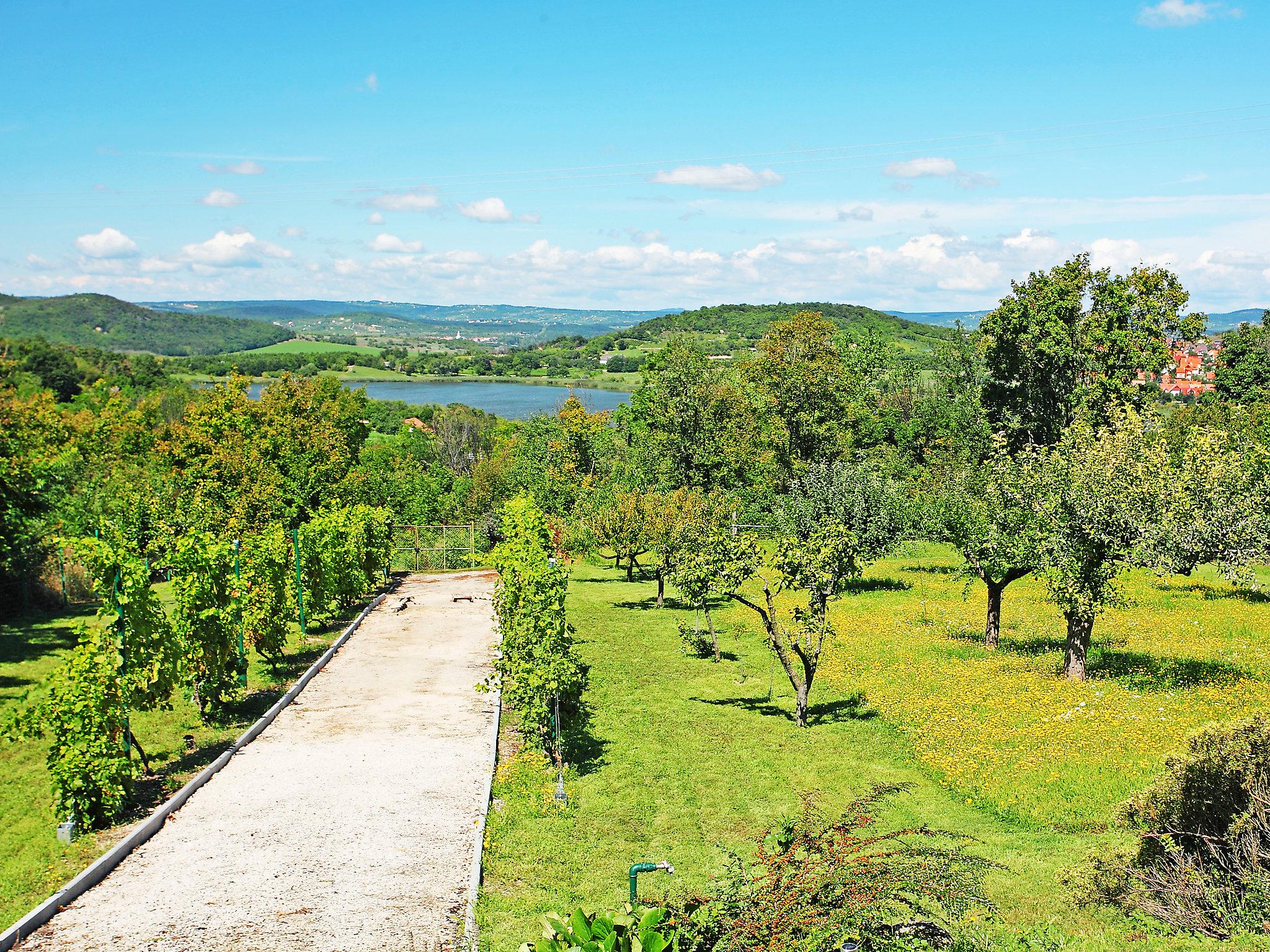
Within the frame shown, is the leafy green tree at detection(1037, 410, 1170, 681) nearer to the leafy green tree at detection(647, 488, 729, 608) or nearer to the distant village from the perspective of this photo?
the leafy green tree at detection(647, 488, 729, 608)

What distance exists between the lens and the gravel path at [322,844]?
30.5 feet

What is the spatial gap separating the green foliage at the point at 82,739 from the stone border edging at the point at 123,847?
0.61 metres

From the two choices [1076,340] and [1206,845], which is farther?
[1076,340]

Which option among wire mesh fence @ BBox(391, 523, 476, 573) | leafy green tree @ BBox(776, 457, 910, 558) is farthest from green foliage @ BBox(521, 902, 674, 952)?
wire mesh fence @ BBox(391, 523, 476, 573)

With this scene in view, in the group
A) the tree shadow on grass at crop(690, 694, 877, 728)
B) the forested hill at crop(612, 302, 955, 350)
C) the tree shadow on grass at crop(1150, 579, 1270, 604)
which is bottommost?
the tree shadow on grass at crop(690, 694, 877, 728)

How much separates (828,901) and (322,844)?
7923 millimetres

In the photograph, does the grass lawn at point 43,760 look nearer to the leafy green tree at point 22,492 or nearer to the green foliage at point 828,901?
the leafy green tree at point 22,492

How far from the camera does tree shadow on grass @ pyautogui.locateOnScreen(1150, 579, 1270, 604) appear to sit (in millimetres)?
26812

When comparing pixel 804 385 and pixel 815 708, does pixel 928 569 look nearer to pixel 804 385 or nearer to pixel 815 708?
pixel 804 385

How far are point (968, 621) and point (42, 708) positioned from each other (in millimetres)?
23129

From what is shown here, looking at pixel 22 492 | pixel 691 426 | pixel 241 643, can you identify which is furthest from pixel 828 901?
pixel 691 426

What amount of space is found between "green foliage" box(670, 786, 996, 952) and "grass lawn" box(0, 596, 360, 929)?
8.49 metres

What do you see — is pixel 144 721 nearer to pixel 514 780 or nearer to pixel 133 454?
pixel 514 780

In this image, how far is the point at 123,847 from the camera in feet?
36.0
